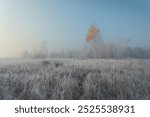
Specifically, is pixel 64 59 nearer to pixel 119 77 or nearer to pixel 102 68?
pixel 102 68

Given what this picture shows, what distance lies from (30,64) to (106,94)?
118cm

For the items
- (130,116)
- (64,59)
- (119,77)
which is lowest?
(130,116)

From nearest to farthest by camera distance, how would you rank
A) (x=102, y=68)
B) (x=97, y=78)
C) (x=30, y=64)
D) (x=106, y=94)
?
(x=106, y=94) → (x=97, y=78) → (x=102, y=68) → (x=30, y=64)

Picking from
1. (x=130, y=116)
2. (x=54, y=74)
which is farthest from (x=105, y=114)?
(x=54, y=74)

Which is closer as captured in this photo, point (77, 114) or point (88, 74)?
point (77, 114)

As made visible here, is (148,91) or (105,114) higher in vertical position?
(148,91)

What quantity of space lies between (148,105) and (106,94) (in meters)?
0.42

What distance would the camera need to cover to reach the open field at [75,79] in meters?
2.33

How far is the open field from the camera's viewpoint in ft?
7.63

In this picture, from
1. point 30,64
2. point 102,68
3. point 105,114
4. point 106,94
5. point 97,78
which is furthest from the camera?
point 30,64

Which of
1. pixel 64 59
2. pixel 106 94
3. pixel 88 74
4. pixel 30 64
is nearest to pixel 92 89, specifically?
pixel 106 94

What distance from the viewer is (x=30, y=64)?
3.07 m

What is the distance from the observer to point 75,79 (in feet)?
8.46

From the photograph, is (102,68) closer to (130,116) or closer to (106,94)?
(106,94)
